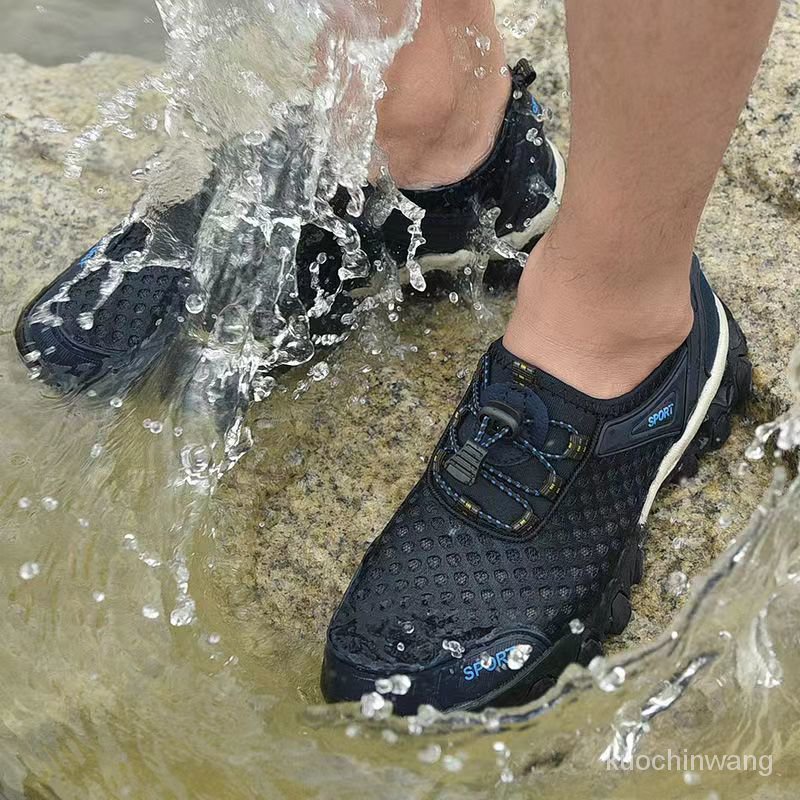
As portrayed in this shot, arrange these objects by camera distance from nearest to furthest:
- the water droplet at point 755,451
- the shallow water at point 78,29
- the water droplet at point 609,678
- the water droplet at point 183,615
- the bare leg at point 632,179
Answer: the bare leg at point 632,179, the water droplet at point 609,678, the water droplet at point 183,615, the water droplet at point 755,451, the shallow water at point 78,29

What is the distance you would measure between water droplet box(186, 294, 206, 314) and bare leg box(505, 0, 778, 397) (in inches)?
24.4

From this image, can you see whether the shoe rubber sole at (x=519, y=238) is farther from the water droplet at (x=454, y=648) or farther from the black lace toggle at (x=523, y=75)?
the water droplet at (x=454, y=648)

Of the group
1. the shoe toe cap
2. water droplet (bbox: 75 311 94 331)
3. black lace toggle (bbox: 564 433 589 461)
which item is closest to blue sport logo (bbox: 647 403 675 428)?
black lace toggle (bbox: 564 433 589 461)

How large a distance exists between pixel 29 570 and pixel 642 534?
3.34 feet

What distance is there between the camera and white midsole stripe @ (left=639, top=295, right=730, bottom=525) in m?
1.38

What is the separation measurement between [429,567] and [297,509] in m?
0.38

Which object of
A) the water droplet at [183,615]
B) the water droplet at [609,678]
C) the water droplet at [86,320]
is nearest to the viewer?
the water droplet at [609,678]

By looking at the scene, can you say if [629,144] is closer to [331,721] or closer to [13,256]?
[331,721]

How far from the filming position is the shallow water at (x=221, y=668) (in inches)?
45.8

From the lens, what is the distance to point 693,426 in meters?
1.39

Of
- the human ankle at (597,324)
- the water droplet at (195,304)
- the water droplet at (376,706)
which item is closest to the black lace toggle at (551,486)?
the human ankle at (597,324)

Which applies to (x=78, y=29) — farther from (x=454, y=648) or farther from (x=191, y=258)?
(x=454, y=648)

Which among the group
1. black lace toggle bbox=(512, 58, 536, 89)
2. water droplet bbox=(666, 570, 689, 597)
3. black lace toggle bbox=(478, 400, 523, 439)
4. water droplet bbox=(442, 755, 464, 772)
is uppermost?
black lace toggle bbox=(512, 58, 536, 89)

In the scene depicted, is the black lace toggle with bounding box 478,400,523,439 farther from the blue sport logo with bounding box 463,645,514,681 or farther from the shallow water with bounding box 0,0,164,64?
the shallow water with bounding box 0,0,164,64
